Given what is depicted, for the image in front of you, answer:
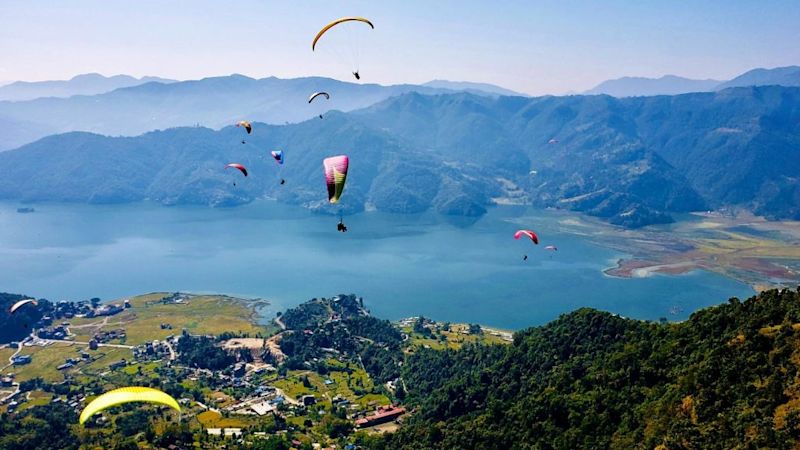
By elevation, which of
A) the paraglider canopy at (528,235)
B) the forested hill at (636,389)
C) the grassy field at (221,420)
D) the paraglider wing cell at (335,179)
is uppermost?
the paraglider wing cell at (335,179)

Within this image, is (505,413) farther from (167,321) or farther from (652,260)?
(652,260)

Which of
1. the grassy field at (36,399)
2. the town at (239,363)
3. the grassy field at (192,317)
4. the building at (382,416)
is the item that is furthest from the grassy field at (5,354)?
the building at (382,416)

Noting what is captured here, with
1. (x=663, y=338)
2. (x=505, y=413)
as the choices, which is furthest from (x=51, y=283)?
(x=663, y=338)

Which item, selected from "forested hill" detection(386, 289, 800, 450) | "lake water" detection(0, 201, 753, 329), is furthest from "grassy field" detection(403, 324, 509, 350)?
"forested hill" detection(386, 289, 800, 450)

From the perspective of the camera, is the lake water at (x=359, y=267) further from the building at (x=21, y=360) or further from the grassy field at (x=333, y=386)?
the building at (x=21, y=360)

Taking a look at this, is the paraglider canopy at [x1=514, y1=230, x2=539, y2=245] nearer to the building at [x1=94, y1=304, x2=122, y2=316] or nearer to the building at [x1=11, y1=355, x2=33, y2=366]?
the building at [x1=11, y1=355, x2=33, y2=366]
